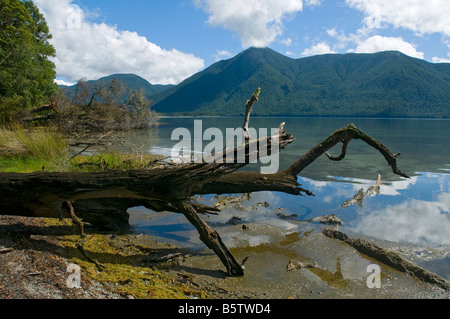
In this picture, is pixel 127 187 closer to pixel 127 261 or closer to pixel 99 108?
pixel 127 261

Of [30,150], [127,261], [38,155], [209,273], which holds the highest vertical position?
[30,150]

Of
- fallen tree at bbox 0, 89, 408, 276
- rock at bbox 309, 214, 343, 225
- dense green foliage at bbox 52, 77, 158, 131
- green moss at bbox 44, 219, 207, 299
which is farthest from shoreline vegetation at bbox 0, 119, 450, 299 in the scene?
dense green foliage at bbox 52, 77, 158, 131

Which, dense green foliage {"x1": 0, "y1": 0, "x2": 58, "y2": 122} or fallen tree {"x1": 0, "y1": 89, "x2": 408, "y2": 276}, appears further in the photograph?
dense green foliage {"x1": 0, "y1": 0, "x2": 58, "y2": 122}

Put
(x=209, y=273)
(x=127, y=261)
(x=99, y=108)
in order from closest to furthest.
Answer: (x=209, y=273), (x=127, y=261), (x=99, y=108)

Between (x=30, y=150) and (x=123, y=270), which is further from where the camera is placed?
(x=30, y=150)

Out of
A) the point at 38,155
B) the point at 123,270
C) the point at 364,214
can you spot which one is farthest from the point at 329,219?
the point at 38,155

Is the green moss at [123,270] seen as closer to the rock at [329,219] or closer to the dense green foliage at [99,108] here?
the rock at [329,219]

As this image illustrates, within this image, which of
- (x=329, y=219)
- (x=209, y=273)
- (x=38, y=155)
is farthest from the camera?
(x=38, y=155)

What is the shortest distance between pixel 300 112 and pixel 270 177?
179 metres

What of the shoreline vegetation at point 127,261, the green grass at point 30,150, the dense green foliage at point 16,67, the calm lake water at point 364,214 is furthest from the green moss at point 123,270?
the dense green foliage at point 16,67

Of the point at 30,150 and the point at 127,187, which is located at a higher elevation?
the point at 30,150

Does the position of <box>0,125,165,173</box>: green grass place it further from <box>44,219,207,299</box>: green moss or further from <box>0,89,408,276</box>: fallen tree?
<box>0,89,408,276</box>: fallen tree

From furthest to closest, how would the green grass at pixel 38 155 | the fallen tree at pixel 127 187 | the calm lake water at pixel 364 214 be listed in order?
the green grass at pixel 38 155
the calm lake water at pixel 364 214
the fallen tree at pixel 127 187

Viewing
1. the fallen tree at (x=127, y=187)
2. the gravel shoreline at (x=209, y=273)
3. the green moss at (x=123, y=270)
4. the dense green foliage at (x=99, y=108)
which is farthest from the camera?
the dense green foliage at (x=99, y=108)
